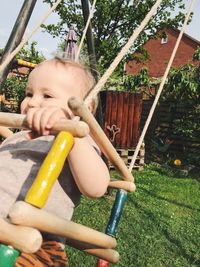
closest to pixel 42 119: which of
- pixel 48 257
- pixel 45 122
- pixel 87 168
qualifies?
pixel 45 122

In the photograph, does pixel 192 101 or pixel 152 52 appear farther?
pixel 152 52

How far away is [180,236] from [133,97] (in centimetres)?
454

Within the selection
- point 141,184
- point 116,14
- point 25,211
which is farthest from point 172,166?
point 116,14

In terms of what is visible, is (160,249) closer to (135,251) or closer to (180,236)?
(135,251)

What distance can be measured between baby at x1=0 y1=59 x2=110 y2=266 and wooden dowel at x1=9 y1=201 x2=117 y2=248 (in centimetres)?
19

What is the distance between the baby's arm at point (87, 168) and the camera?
41.0 inches

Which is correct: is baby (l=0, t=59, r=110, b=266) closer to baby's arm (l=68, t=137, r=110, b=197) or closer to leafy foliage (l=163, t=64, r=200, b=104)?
baby's arm (l=68, t=137, r=110, b=197)

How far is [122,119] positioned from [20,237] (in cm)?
695

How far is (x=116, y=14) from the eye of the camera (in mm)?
17641

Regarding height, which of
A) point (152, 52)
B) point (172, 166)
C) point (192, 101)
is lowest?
point (172, 166)

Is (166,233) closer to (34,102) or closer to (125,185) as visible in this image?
(125,185)

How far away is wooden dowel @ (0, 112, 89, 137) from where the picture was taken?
2.67 ft

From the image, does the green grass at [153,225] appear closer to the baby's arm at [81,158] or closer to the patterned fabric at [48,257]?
the patterned fabric at [48,257]

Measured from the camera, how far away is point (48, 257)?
119 cm
